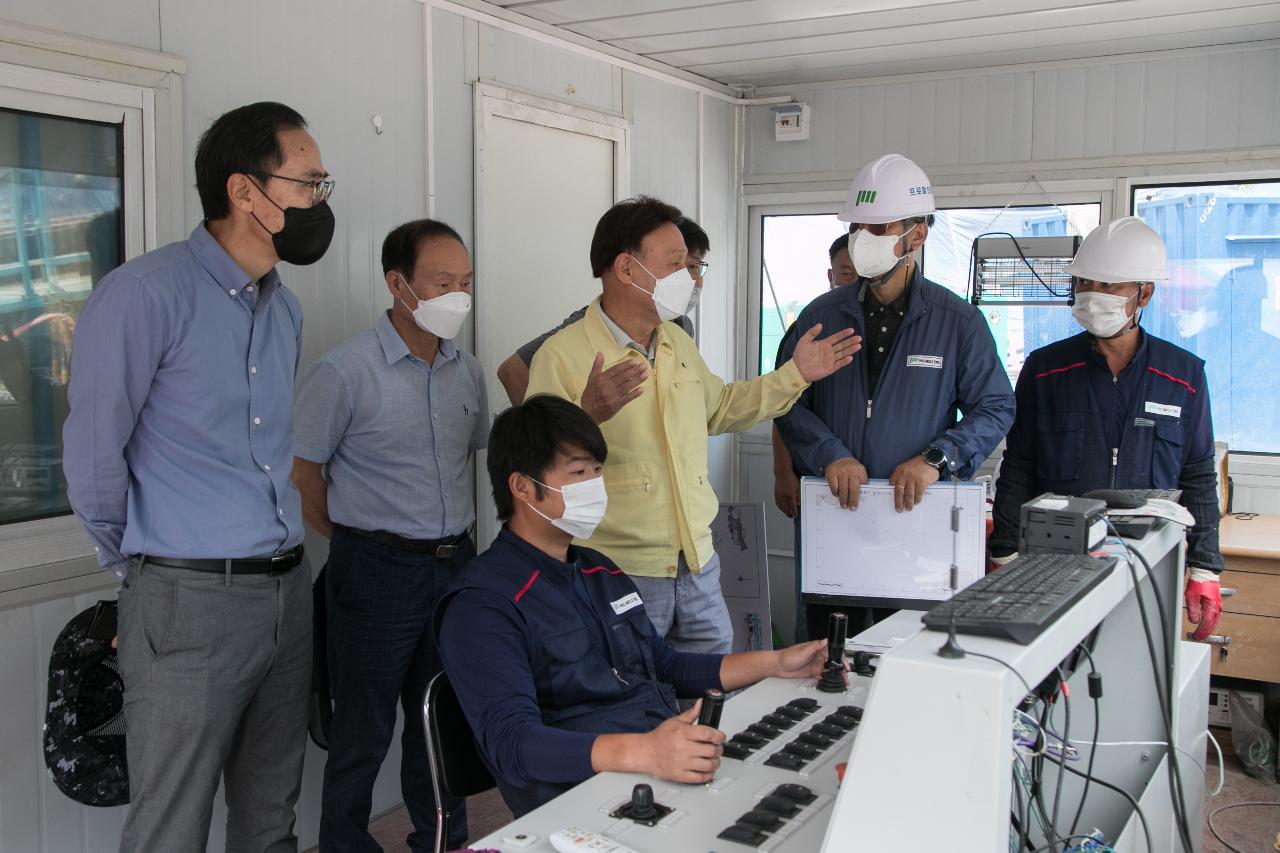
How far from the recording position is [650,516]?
2.48 metres

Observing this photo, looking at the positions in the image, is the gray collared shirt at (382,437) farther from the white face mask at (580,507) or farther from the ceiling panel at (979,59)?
the ceiling panel at (979,59)

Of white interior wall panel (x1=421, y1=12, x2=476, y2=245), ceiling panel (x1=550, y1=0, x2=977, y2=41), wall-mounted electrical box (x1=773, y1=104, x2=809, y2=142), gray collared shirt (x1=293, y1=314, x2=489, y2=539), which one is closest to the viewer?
gray collared shirt (x1=293, y1=314, x2=489, y2=539)

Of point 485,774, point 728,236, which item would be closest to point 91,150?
point 485,774

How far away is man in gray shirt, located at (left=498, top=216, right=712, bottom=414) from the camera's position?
90.5 inches

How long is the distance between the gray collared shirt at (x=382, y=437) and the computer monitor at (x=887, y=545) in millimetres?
959

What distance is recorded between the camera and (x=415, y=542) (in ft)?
9.20

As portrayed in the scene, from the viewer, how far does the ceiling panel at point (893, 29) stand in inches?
148

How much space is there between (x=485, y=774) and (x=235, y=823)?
0.66m

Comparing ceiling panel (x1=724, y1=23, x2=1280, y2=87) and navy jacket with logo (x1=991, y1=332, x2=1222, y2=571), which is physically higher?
ceiling panel (x1=724, y1=23, x2=1280, y2=87)

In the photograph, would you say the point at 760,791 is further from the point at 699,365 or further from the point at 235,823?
the point at 699,365

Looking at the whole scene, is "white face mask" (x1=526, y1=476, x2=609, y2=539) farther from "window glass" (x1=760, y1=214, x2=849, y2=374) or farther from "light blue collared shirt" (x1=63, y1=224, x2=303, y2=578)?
"window glass" (x1=760, y1=214, x2=849, y2=374)

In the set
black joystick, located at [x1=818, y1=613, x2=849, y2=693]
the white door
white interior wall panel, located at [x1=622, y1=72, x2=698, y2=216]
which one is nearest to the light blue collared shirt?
black joystick, located at [x1=818, y1=613, x2=849, y2=693]

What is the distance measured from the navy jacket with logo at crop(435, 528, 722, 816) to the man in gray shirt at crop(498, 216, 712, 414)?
1.21 ft

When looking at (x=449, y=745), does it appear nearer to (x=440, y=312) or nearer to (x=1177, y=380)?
(x=440, y=312)
